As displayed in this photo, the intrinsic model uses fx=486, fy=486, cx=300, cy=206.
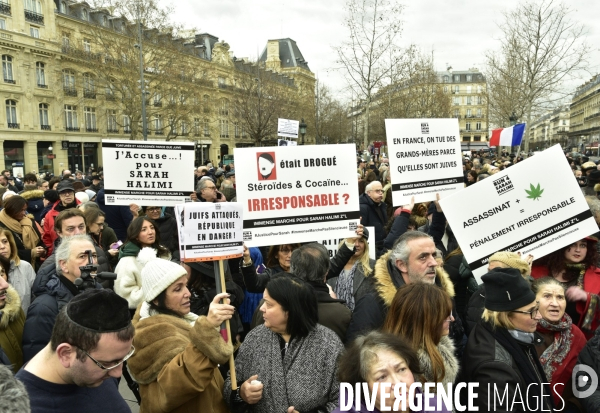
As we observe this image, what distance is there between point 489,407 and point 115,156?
19.1 feet

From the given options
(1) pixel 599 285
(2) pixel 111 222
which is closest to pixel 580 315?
(1) pixel 599 285

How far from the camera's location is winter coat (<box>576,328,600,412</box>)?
2.97 meters

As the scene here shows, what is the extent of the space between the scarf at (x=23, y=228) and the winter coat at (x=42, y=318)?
3082 millimetres

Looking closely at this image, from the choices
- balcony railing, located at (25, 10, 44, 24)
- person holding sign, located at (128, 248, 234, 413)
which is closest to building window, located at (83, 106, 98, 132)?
balcony railing, located at (25, 10, 44, 24)

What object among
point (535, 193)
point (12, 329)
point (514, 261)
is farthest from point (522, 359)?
point (12, 329)

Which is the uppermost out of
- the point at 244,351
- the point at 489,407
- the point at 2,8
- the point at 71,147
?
the point at 2,8

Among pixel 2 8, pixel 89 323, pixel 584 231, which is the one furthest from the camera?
pixel 2 8

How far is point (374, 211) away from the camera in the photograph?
7121 millimetres

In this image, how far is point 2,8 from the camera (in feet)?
115

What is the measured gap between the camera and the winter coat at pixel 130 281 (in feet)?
14.4

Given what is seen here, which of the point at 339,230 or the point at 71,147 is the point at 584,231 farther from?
the point at 71,147

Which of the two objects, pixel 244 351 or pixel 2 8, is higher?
pixel 2 8

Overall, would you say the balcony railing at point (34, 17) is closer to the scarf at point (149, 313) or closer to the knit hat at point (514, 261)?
the scarf at point (149, 313)

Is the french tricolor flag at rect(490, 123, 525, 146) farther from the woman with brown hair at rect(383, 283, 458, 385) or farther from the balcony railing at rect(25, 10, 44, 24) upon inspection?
the balcony railing at rect(25, 10, 44, 24)
